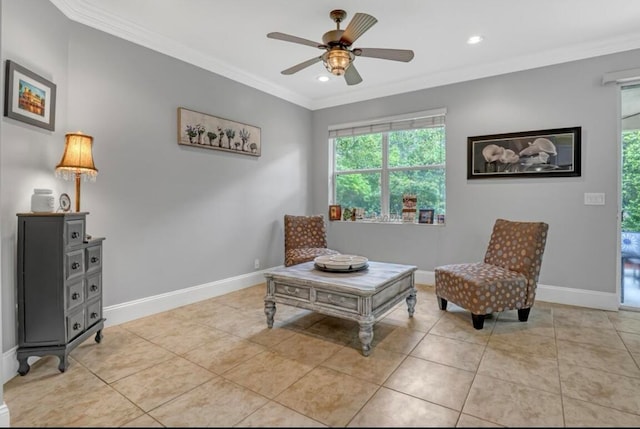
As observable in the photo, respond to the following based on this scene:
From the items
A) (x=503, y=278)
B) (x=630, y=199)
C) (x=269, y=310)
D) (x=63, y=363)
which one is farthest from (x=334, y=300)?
(x=630, y=199)

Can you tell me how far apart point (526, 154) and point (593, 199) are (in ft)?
2.56

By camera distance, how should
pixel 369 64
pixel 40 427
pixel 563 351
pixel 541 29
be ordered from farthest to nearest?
pixel 369 64 < pixel 541 29 < pixel 563 351 < pixel 40 427

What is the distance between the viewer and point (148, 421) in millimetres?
1618

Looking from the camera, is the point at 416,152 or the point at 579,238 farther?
the point at 416,152

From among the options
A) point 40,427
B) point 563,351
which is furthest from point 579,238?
point 40,427

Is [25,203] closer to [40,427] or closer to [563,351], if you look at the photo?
[40,427]

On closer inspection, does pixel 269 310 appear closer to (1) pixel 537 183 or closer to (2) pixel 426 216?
(2) pixel 426 216

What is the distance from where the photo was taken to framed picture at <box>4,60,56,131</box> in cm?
207

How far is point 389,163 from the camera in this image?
15.5 feet

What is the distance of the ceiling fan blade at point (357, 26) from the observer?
2154 mm

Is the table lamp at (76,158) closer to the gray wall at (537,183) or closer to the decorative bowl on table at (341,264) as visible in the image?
the decorative bowl on table at (341,264)

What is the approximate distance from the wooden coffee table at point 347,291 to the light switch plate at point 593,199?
2.08 metres

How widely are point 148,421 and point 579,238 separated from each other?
4086 millimetres

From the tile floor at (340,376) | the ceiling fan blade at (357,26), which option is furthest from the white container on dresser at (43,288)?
the ceiling fan blade at (357,26)
